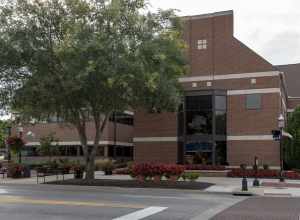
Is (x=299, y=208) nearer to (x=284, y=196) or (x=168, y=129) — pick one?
(x=284, y=196)

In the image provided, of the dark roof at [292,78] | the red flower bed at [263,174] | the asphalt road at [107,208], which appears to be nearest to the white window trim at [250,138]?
the red flower bed at [263,174]

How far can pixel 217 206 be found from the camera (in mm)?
16984

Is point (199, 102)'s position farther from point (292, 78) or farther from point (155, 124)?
point (292, 78)

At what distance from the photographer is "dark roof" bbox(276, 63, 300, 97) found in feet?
183

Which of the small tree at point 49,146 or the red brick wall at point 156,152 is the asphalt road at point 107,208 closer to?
the red brick wall at point 156,152

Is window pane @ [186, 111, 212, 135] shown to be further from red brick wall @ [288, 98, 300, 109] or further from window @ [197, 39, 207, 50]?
red brick wall @ [288, 98, 300, 109]

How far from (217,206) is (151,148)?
26.4 meters

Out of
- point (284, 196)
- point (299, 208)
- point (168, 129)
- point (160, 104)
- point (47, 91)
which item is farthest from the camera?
point (168, 129)

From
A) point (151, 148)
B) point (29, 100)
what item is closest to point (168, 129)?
point (151, 148)

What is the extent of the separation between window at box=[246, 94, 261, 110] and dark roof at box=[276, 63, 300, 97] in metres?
17.2

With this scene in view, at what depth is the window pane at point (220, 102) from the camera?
40.8 m

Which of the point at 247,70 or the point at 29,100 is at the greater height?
the point at 247,70

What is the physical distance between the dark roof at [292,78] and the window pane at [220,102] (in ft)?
57.2

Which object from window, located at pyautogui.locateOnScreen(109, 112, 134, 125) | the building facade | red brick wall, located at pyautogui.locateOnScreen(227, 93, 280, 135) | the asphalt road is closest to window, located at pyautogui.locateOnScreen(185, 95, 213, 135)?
red brick wall, located at pyautogui.locateOnScreen(227, 93, 280, 135)
